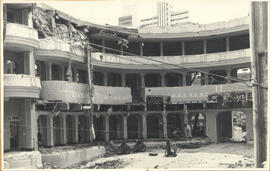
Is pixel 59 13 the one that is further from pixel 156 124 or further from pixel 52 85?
pixel 156 124

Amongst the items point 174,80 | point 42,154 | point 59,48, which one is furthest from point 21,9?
point 174,80

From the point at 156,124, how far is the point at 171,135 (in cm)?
226

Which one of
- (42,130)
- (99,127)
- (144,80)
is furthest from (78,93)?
(144,80)

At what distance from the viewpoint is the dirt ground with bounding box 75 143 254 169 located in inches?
1022

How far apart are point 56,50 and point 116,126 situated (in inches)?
553

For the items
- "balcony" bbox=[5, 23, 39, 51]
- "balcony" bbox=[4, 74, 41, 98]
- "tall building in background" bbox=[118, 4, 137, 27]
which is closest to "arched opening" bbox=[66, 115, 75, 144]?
"balcony" bbox=[4, 74, 41, 98]

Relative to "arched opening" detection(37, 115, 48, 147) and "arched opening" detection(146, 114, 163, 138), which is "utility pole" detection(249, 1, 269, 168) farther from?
"arched opening" detection(146, 114, 163, 138)

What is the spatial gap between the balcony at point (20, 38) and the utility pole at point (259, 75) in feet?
41.5

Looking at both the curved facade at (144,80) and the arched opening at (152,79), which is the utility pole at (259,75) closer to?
the curved facade at (144,80)

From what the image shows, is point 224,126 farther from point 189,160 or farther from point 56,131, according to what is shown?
point 56,131

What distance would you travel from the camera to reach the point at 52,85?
2669 cm

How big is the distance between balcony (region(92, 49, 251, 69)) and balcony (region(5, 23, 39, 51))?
34.6ft

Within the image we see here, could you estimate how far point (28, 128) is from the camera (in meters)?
24.8

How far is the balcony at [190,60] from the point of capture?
35.5 meters
